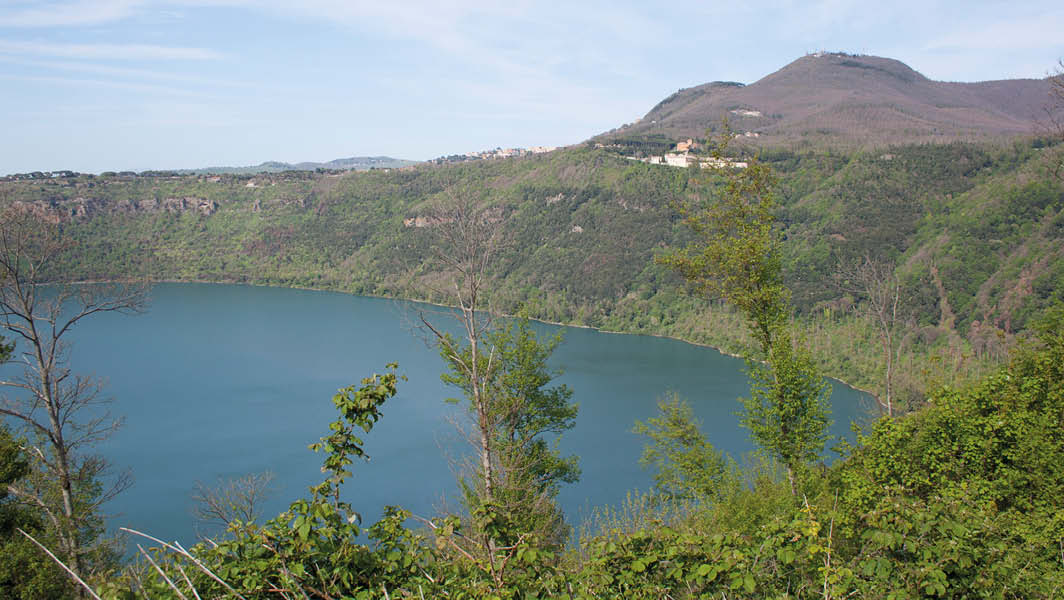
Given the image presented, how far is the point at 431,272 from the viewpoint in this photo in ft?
249

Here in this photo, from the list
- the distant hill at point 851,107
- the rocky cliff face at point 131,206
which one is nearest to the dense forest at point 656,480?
the distant hill at point 851,107

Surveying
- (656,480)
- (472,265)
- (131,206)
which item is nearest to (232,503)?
(472,265)

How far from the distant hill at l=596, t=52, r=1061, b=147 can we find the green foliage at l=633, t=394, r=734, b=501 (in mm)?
75197

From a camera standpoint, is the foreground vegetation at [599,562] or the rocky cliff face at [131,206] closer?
the foreground vegetation at [599,562]

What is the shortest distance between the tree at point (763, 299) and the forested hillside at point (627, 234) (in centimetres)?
2221

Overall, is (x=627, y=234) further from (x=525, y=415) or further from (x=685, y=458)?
(x=685, y=458)

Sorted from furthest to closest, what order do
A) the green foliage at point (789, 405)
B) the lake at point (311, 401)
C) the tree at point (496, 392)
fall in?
the lake at point (311, 401)
the green foliage at point (789, 405)
the tree at point (496, 392)

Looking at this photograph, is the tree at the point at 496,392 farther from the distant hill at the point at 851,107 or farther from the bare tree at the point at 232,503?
the distant hill at the point at 851,107

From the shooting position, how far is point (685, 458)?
8.87 m

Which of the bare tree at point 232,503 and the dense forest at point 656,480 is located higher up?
the dense forest at point 656,480

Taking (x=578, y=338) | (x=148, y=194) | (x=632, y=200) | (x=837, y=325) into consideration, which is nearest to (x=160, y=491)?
(x=578, y=338)

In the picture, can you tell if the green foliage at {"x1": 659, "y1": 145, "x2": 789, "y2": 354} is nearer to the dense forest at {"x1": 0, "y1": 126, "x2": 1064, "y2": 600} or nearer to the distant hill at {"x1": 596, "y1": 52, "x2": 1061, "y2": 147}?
the dense forest at {"x1": 0, "y1": 126, "x2": 1064, "y2": 600}

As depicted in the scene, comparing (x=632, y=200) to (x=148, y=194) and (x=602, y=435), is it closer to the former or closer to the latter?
(x=602, y=435)

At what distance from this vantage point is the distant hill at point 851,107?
329 ft
